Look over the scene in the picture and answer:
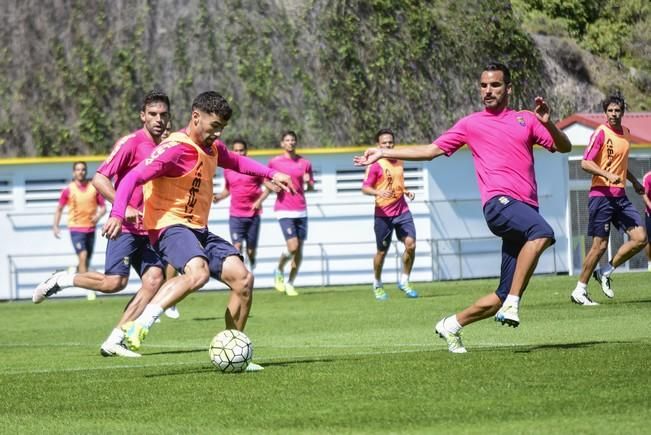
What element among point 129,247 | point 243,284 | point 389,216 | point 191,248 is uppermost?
point 191,248

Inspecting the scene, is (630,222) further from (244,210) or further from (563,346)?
(244,210)

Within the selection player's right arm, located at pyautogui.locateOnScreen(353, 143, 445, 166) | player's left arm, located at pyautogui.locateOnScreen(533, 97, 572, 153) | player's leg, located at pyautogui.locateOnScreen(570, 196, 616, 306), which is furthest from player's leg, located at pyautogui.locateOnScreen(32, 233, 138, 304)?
player's leg, located at pyautogui.locateOnScreen(570, 196, 616, 306)

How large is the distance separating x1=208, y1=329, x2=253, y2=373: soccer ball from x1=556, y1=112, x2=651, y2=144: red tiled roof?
2145 cm

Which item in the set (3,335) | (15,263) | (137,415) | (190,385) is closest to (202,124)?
(190,385)

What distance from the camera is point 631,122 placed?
36.1 meters

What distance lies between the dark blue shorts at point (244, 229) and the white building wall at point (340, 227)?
5.58 meters

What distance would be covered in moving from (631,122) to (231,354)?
1062 inches

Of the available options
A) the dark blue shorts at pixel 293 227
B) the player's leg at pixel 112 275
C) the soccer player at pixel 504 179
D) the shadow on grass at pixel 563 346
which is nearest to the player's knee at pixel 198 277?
the soccer player at pixel 504 179

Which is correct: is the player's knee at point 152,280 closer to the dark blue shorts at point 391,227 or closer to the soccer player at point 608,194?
the soccer player at point 608,194

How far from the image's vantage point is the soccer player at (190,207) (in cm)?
1090

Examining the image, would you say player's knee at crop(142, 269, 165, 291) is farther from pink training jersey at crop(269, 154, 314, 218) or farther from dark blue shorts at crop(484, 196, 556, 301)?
pink training jersey at crop(269, 154, 314, 218)

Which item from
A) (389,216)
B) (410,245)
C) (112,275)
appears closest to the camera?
(112,275)

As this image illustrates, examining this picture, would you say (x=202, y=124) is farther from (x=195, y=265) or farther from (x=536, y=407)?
(x=536, y=407)

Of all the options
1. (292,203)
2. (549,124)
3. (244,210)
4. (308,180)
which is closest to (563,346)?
(549,124)
